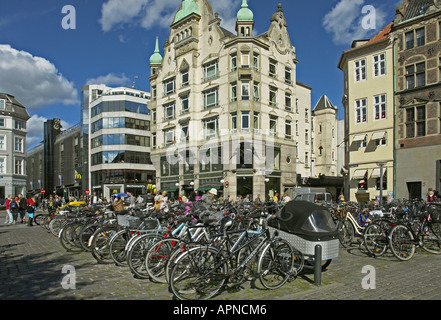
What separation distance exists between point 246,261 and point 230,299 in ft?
2.06

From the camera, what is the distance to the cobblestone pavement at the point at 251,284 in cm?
542

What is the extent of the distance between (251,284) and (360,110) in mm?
24888

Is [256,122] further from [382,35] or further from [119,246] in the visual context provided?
[119,246]

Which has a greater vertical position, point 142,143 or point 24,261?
point 142,143

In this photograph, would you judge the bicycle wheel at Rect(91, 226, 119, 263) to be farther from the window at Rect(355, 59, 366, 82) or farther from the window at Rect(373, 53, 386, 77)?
the window at Rect(355, 59, 366, 82)

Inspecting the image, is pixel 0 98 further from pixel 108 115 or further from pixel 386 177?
pixel 386 177

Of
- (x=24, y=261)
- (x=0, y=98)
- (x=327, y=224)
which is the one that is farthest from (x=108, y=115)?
(x=327, y=224)

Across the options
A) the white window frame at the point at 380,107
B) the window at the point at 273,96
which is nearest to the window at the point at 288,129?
the window at the point at 273,96

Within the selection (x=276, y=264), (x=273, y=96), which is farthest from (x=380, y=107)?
(x=276, y=264)

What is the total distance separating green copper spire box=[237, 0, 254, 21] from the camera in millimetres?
32500

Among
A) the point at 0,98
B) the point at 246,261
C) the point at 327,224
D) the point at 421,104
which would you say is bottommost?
the point at 246,261

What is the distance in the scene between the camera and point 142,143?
184 feet

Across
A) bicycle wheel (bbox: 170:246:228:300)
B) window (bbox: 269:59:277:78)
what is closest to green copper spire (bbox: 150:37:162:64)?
window (bbox: 269:59:277:78)

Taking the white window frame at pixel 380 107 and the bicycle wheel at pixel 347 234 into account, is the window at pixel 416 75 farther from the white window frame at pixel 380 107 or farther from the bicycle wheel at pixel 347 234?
the bicycle wheel at pixel 347 234
